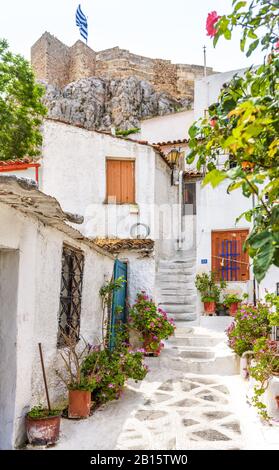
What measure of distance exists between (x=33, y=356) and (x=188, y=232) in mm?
11772

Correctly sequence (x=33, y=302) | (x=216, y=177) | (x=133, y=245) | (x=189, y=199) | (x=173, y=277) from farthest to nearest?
1. (x=189, y=199)
2. (x=173, y=277)
3. (x=133, y=245)
4. (x=33, y=302)
5. (x=216, y=177)

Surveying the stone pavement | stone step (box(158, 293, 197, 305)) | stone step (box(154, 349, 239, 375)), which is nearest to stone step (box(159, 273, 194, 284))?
stone step (box(158, 293, 197, 305))

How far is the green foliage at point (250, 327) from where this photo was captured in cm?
831

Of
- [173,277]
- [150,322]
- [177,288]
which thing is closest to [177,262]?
[173,277]

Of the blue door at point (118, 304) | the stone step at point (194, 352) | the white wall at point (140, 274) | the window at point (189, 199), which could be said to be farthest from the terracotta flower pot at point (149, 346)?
the window at point (189, 199)

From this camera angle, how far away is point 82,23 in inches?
1475

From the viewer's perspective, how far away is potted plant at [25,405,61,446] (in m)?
4.76

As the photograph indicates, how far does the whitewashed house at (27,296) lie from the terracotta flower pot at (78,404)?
28 centimetres

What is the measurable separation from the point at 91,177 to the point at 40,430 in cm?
867

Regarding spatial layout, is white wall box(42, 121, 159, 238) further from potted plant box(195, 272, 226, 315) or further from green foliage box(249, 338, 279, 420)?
green foliage box(249, 338, 279, 420)

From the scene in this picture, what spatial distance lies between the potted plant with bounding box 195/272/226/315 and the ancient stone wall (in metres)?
27.9

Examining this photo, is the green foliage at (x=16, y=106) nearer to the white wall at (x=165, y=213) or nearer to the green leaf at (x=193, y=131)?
the white wall at (x=165, y=213)

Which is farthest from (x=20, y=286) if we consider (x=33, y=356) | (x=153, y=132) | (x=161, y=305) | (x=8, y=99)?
(x=153, y=132)

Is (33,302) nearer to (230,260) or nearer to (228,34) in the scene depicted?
(228,34)
